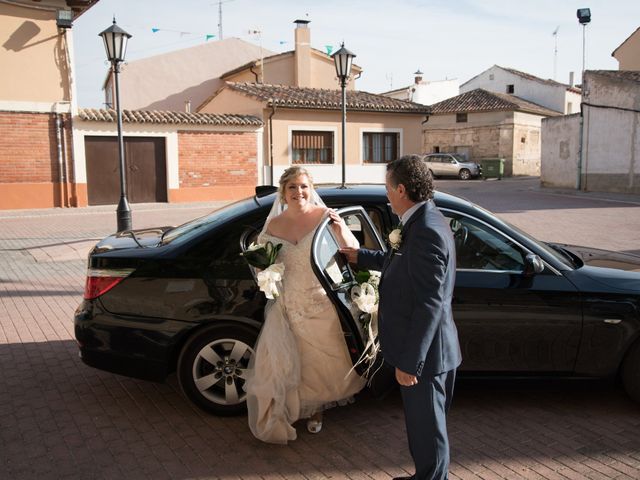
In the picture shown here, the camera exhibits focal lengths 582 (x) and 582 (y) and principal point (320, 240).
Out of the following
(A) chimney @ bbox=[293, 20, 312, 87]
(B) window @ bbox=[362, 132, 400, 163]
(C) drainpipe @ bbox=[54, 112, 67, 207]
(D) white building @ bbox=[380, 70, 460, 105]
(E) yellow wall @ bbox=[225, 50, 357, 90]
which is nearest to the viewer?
(C) drainpipe @ bbox=[54, 112, 67, 207]

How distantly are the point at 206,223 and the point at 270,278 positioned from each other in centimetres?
102

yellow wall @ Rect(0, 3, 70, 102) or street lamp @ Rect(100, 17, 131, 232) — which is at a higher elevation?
yellow wall @ Rect(0, 3, 70, 102)

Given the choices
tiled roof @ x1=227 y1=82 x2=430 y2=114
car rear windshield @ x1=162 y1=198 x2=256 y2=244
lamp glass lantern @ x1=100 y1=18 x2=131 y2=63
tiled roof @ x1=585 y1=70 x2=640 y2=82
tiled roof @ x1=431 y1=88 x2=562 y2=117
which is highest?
tiled roof @ x1=431 y1=88 x2=562 y2=117

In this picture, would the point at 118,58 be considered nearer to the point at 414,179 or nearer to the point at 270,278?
the point at 270,278

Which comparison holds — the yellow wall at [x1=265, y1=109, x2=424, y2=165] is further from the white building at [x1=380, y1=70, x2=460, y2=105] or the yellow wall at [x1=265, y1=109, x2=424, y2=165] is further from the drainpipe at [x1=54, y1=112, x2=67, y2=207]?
the white building at [x1=380, y1=70, x2=460, y2=105]

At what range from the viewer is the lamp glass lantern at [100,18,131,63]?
11.3 m

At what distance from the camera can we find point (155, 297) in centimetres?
380

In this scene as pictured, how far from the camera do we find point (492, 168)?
36812 mm

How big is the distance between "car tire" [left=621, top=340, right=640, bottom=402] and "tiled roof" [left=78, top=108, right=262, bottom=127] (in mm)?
18807

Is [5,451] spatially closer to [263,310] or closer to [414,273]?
[263,310]

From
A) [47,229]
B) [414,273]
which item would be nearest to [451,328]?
[414,273]

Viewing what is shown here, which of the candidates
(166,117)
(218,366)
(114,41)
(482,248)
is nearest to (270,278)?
(218,366)

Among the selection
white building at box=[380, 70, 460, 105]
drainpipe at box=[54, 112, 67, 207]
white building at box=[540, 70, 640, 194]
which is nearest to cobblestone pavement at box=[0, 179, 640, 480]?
drainpipe at box=[54, 112, 67, 207]

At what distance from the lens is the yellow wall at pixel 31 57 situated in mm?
17906
